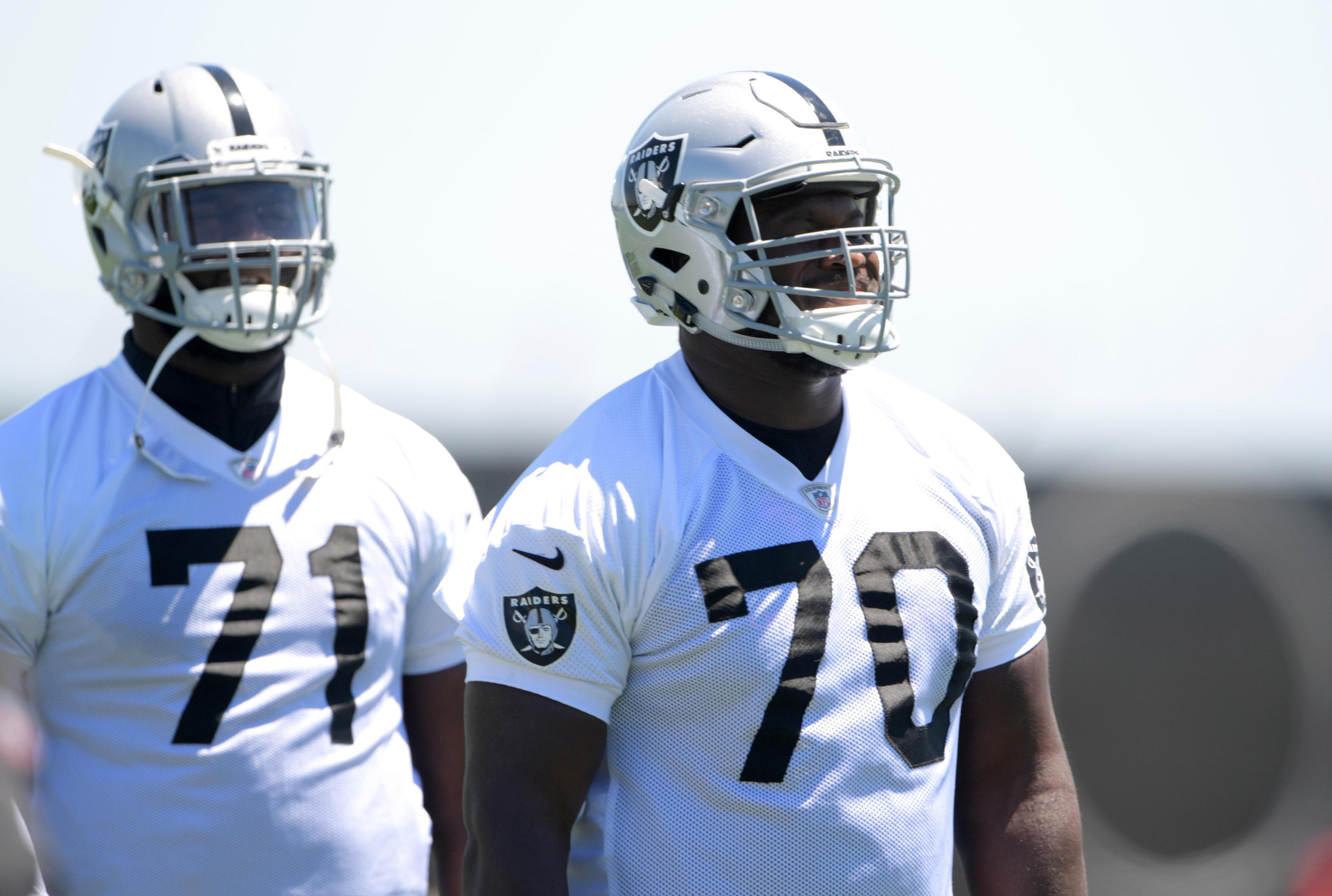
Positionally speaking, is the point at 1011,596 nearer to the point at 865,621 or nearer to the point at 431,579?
the point at 865,621

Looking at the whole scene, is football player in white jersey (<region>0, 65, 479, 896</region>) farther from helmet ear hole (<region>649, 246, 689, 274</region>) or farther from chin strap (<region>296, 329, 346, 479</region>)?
helmet ear hole (<region>649, 246, 689, 274</region>)

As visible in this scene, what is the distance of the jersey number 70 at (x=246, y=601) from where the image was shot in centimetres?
279

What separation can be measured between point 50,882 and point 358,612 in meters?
0.75

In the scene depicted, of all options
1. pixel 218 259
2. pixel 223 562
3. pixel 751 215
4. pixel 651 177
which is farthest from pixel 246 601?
pixel 751 215

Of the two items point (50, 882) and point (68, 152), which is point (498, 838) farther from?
point (68, 152)

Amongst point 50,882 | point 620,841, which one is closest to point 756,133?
point 620,841

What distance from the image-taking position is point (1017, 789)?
8.08 feet

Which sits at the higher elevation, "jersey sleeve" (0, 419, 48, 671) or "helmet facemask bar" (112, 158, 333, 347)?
"helmet facemask bar" (112, 158, 333, 347)

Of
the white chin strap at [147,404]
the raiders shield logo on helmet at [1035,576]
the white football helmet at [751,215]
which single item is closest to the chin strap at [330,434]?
the white chin strap at [147,404]

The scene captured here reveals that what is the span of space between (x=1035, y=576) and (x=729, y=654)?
0.67 meters

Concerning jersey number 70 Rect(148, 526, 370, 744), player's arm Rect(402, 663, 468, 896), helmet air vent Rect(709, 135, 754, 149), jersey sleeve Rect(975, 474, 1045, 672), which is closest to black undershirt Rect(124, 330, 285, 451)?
jersey number 70 Rect(148, 526, 370, 744)

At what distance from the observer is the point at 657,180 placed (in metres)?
2.52

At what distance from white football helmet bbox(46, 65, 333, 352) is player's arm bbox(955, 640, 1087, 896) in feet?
5.18

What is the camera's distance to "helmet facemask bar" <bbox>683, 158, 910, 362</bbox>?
2.30 metres
